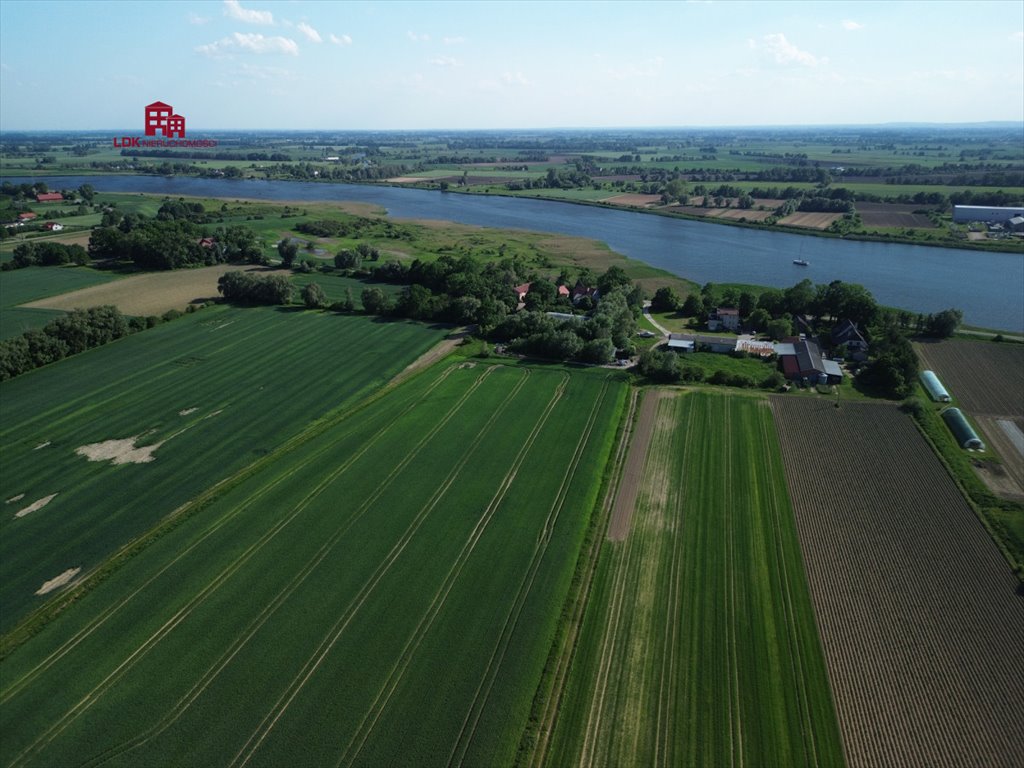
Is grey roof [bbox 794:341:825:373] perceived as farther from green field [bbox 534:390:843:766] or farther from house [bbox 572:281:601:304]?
house [bbox 572:281:601:304]

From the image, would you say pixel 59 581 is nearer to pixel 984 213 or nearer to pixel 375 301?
pixel 375 301

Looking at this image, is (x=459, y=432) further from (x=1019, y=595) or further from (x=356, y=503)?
(x=1019, y=595)

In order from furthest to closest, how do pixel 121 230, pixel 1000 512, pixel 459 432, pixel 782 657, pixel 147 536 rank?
pixel 121 230 < pixel 459 432 < pixel 1000 512 < pixel 147 536 < pixel 782 657

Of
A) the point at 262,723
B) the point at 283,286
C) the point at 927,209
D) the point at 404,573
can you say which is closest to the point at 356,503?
the point at 404,573

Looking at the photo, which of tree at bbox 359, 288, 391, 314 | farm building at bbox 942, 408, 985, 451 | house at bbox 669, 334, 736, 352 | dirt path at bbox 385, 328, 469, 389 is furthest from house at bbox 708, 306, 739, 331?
tree at bbox 359, 288, 391, 314

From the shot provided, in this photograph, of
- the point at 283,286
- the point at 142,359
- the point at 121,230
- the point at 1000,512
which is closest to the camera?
the point at 1000,512

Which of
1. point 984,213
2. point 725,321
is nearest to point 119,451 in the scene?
point 725,321

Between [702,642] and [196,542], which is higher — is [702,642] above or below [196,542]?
below
